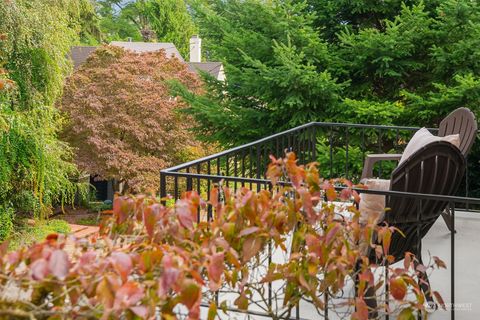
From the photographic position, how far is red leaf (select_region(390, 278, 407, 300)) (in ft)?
6.39

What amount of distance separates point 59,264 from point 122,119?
16466 millimetres

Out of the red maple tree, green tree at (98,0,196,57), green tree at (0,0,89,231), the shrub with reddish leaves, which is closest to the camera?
the shrub with reddish leaves

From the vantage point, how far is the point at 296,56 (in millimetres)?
7395

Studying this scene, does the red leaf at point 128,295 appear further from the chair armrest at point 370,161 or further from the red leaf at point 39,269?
the chair armrest at point 370,161

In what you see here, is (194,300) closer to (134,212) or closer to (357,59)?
(134,212)

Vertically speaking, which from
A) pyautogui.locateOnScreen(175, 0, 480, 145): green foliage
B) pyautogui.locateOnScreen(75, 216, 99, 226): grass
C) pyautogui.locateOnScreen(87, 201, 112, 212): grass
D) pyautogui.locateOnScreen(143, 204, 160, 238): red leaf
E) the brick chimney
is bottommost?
pyautogui.locateOnScreen(75, 216, 99, 226): grass

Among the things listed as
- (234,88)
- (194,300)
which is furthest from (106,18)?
(194,300)

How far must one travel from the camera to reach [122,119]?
1744 cm

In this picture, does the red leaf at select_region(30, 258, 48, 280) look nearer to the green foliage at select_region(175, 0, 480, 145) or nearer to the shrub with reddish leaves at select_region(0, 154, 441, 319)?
the shrub with reddish leaves at select_region(0, 154, 441, 319)

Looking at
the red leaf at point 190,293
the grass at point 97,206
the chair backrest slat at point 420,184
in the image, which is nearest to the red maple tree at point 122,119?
the grass at point 97,206

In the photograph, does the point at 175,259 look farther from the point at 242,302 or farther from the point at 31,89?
the point at 31,89

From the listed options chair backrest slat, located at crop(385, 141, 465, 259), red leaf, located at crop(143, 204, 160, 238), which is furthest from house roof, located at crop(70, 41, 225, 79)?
red leaf, located at crop(143, 204, 160, 238)

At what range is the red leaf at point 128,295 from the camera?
130cm

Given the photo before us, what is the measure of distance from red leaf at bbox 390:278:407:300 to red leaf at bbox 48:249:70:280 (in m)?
1.09
